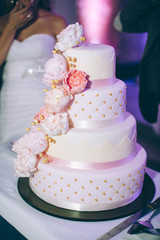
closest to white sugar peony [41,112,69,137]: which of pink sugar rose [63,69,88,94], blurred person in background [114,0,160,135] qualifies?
pink sugar rose [63,69,88,94]

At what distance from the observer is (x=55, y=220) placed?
129cm

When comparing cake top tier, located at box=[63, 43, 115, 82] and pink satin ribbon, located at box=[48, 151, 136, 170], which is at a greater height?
cake top tier, located at box=[63, 43, 115, 82]

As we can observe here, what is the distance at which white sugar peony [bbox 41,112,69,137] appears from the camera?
4.19 feet

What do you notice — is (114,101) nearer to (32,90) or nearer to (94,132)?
(94,132)

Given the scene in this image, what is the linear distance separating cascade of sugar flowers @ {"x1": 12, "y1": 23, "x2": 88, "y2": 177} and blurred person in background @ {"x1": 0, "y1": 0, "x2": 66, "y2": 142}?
1.54m

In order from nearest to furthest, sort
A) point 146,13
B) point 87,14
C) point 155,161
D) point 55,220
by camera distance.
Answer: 1. point 55,220
2. point 146,13
3. point 155,161
4. point 87,14

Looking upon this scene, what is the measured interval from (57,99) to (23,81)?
1.74 m

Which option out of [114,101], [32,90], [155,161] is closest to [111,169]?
[114,101]

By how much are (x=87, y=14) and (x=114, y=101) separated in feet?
24.7

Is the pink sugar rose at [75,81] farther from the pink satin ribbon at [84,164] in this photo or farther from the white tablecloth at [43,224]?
the white tablecloth at [43,224]

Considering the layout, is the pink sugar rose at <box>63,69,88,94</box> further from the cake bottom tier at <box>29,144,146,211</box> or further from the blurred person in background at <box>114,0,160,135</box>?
the blurred person in background at <box>114,0,160,135</box>

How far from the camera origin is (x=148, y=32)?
2.78 meters

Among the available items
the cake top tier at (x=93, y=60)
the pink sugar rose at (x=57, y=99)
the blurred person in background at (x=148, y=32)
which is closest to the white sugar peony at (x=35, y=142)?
the pink sugar rose at (x=57, y=99)

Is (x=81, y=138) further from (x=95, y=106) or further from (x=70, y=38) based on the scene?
(x=70, y=38)
